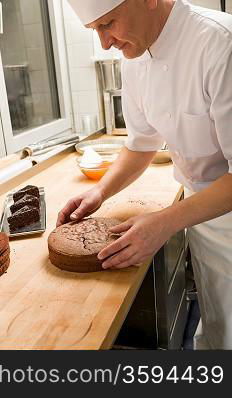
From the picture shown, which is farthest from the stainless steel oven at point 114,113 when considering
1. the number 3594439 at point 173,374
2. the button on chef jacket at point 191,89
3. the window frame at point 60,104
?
the number 3594439 at point 173,374

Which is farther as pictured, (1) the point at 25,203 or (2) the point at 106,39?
(1) the point at 25,203

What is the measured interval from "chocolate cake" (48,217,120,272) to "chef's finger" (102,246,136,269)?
0.08ft

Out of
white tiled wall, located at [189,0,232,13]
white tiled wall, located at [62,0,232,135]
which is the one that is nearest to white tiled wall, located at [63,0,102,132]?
white tiled wall, located at [62,0,232,135]

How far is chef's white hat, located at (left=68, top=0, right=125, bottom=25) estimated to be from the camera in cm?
99

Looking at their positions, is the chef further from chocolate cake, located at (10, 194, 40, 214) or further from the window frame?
the window frame

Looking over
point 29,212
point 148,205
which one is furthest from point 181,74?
point 29,212

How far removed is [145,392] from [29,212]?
67 cm

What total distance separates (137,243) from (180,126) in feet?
1.28

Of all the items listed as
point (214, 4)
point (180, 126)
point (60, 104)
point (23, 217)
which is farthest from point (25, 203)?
point (214, 4)

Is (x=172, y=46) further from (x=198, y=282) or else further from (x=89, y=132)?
(x=89, y=132)

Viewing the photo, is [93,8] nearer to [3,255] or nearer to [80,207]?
[80,207]

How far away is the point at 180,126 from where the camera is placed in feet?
3.81

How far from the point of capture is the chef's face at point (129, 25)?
100cm

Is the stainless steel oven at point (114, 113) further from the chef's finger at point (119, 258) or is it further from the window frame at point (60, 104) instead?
the chef's finger at point (119, 258)
